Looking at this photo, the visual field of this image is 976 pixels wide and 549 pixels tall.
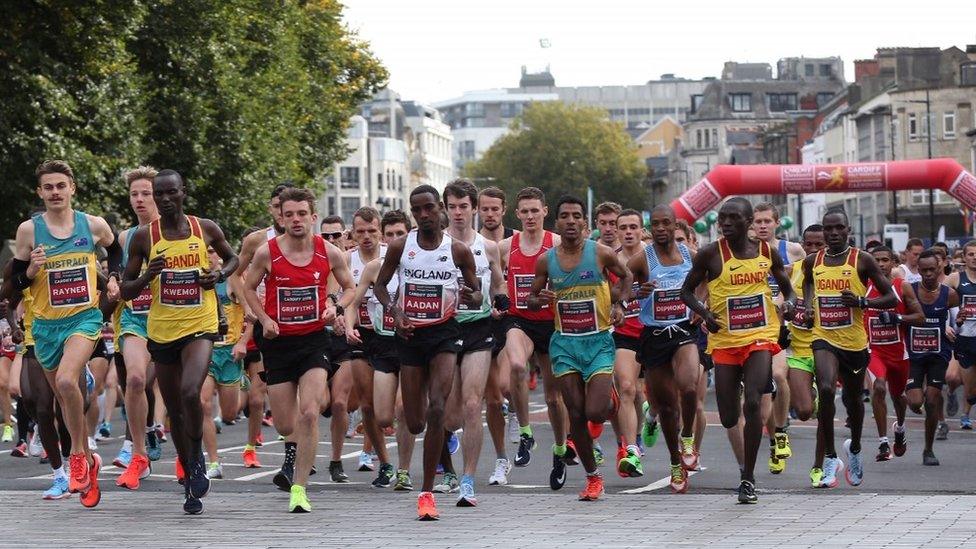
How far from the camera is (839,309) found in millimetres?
14820

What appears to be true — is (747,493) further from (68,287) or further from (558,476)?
(68,287)

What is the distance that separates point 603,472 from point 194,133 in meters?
29.3

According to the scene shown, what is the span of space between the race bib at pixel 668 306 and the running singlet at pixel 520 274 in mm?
990


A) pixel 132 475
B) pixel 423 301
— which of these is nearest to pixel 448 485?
pixel 423 301

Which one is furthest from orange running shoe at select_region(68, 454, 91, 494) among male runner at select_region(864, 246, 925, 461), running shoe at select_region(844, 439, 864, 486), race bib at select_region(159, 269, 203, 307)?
male runner at select_region(864, 246, 925, 461)

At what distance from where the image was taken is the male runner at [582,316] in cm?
1373

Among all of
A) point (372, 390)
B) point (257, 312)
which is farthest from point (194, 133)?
point (257, 312)

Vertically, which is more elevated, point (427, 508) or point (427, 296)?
point (427, 296)

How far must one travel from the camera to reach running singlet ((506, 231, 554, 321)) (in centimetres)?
1579

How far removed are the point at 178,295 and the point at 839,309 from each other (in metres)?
4.80

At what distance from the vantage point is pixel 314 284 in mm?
13391

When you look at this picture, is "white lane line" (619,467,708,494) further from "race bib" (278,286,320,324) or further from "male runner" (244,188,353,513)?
"race bib" (278,286,320,324)

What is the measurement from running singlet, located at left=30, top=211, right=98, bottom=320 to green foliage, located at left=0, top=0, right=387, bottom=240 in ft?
71.7

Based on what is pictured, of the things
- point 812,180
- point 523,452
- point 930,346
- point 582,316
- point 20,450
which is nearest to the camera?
point 582,316
